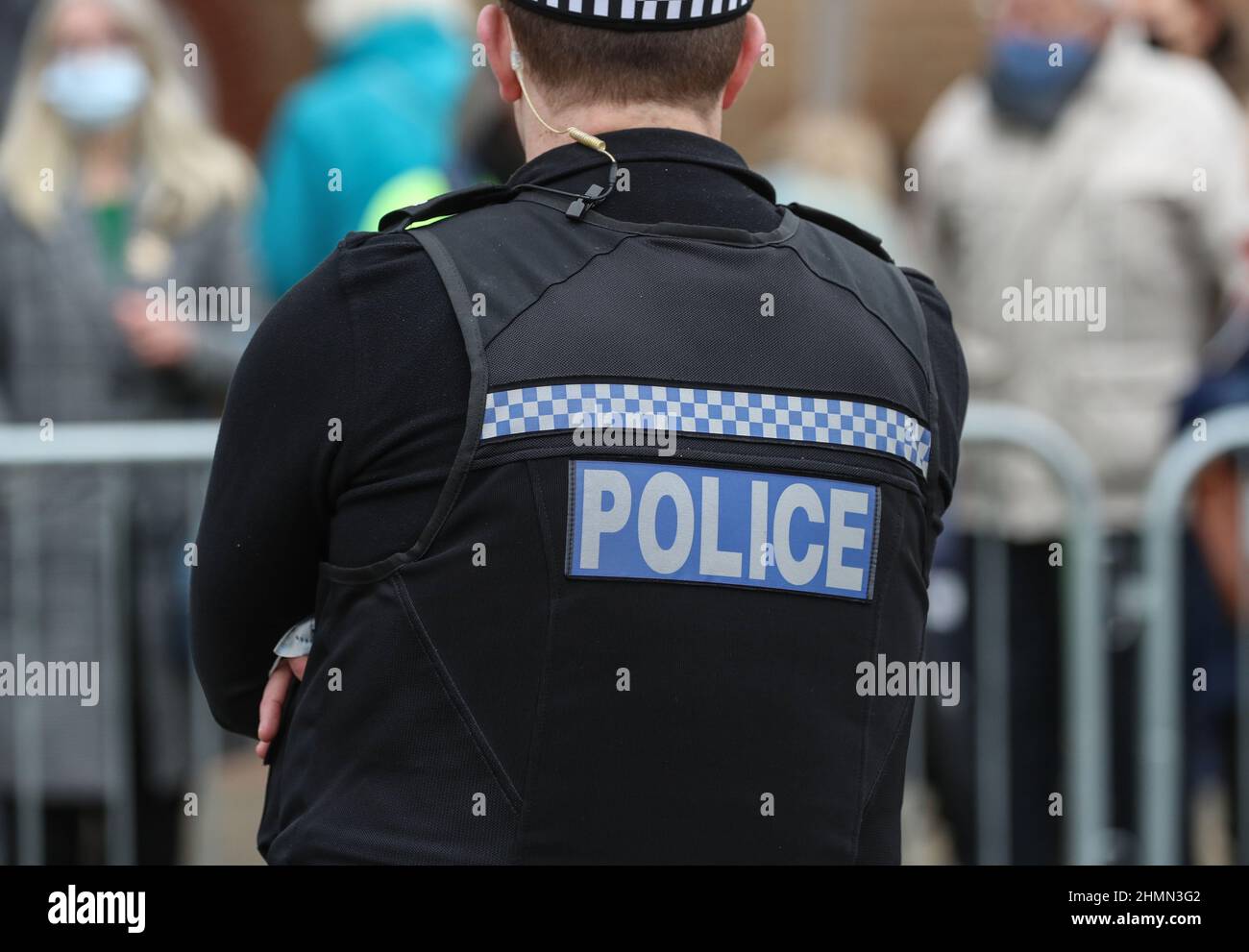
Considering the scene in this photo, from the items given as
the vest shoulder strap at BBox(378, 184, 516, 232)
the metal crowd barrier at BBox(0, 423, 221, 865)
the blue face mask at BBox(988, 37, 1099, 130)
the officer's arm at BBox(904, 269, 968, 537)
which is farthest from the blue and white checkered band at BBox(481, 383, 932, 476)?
the blue face mask at BBox(988, 37, 1099, 130)

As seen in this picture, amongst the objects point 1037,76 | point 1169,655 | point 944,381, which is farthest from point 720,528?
point 1037,76

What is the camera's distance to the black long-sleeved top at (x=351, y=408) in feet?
6.56

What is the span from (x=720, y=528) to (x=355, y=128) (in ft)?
10.5

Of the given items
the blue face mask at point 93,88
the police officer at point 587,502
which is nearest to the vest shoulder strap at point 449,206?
the police officer at point 587,502

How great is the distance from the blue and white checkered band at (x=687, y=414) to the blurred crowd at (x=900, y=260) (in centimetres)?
248

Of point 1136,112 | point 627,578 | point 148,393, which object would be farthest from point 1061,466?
point 627,578

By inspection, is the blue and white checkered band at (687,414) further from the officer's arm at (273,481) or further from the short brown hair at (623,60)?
the short brown hair at (623,60)

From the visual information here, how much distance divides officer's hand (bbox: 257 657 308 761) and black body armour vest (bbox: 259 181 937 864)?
93 millimetres

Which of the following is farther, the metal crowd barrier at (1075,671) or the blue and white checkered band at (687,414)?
the metal crowd barrier at (1075,671)

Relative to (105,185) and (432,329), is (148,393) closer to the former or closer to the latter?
(105,185)

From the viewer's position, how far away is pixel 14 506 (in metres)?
4.35

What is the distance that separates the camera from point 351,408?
2018 millimetres
